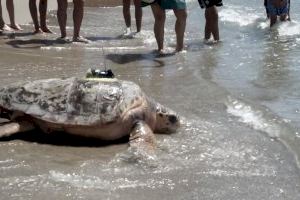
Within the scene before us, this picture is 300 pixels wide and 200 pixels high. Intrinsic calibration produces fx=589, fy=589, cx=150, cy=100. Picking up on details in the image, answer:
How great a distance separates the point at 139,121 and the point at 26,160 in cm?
92

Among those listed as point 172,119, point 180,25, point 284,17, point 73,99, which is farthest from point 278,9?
point 73,99

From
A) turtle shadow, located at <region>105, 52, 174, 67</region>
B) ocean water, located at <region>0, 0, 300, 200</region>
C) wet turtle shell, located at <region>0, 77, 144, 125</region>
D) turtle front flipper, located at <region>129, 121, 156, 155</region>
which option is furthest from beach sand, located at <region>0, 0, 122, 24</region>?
turtle front flipper, located at <region>129, 121, 156, 155</region>

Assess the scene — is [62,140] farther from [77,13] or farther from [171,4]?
[77,13]

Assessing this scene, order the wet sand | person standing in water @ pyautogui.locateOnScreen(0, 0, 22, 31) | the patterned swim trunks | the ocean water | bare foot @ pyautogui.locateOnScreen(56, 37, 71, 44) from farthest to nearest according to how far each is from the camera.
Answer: the wet sand → person standing in water @ pyautogui.locateOnScreen(0, 0, 22, 31) → bare foot @ pyautogui.locateOnScreen(56, 37, 71, 44) → the patterned swim trunks → the ocean water

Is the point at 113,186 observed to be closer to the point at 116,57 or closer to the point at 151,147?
the point at 151,147

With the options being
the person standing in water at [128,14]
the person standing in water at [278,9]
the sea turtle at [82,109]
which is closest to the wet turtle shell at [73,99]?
the sea turtle at [82,109]

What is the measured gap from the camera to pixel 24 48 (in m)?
8.40

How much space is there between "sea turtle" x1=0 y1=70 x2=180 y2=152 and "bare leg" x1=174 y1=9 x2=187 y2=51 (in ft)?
13.2

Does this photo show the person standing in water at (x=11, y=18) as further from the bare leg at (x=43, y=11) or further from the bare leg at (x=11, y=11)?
the bare leg at (x=43, y=11)

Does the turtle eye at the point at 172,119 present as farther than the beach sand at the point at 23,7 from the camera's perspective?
No

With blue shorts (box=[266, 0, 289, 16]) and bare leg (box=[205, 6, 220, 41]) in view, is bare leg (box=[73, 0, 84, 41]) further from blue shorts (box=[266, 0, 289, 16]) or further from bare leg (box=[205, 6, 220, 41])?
blue shorts (box=[266, 0, 289, 16])

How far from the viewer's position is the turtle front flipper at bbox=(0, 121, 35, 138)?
4.35 m

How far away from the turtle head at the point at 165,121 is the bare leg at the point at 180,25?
394 cm

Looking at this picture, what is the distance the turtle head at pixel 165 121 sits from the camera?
15.2 feet
